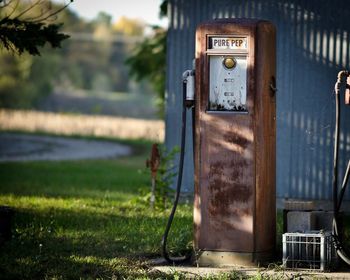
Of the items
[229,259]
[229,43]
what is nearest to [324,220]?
[229,259]

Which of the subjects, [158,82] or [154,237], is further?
[158,82]

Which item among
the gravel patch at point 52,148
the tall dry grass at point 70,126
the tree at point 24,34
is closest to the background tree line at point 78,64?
the tall dry grass at point 70,126

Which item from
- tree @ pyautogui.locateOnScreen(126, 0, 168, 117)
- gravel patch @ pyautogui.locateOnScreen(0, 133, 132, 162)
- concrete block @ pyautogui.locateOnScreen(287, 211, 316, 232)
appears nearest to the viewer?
concrete block @ pyautogui.locateOnScreen(287, 211, 316, 232)

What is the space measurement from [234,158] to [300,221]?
1123 millimetres

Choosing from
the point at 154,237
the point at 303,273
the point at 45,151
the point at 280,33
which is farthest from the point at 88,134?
the point at 303,273

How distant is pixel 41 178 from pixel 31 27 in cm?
734

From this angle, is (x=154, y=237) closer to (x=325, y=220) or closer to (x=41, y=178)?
(x=325, y=220)

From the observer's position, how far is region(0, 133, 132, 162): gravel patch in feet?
78.9

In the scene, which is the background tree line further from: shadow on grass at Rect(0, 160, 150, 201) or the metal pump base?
the metal pump base

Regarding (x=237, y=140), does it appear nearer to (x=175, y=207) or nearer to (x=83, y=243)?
(x=175, y=207)

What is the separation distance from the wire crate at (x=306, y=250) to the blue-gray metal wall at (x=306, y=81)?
172 inches

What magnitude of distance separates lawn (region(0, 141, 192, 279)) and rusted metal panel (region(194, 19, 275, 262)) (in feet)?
2.74

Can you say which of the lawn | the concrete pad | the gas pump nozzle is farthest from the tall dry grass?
the concrete pad

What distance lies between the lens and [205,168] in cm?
837
